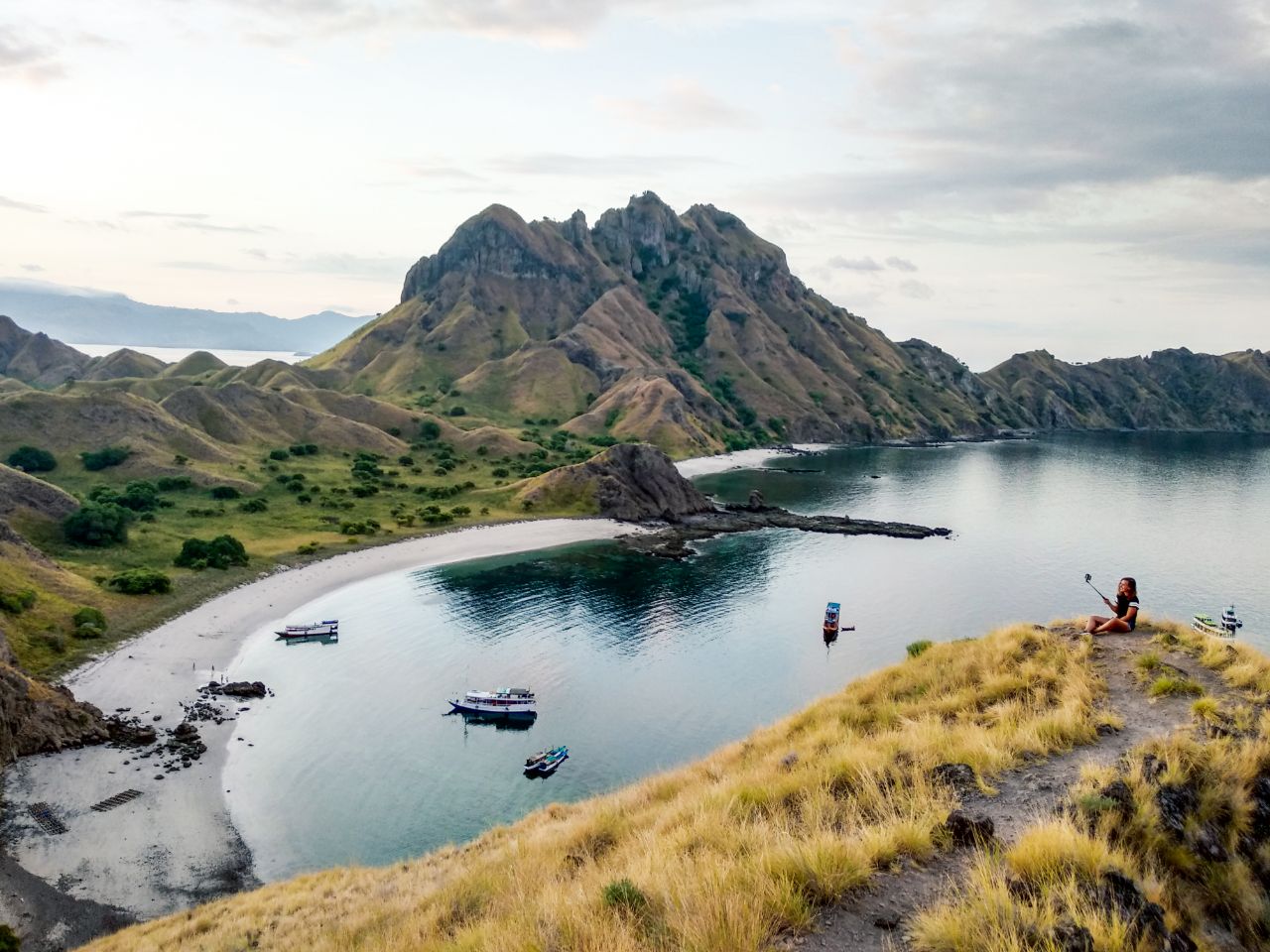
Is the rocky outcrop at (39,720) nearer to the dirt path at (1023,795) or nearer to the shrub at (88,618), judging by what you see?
the shrub at (88,618)

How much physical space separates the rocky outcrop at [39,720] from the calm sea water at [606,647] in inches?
363

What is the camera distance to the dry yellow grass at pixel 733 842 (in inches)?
342

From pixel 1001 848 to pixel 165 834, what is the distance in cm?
4197

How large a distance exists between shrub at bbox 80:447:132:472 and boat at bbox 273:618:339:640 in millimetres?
71739

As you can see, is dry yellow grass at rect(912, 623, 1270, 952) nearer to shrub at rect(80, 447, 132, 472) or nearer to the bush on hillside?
the bush on hillside

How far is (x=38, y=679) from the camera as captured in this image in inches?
1950

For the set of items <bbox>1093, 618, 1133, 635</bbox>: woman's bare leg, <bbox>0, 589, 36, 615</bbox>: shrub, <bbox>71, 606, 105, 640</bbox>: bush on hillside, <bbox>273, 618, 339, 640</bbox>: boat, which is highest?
<bbox>1093, 618, 1133, 635</bbox>: woman's bare leg

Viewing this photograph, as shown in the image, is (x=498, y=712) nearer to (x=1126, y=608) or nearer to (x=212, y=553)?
(x=1126, y=608)

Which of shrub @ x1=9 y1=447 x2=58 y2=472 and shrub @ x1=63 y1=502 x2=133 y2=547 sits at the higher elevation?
shrub @ x1=9 y1=447 x2=58 y2=472

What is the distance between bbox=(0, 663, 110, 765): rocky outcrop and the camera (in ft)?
135

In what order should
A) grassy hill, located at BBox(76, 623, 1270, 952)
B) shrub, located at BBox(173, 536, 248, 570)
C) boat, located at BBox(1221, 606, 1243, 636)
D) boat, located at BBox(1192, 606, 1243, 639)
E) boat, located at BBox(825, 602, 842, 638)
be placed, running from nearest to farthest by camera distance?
grassy hill, located at BBox(76, 623, 1270, 952) → boat, located at BBox(1192, 606, 1243, 639) → boat, located at BBox(1221, 606, 1243, 636) → boat, located at BBox(825, 602, 842, 638) → shrub, located at BBox(173, 536, 248, 570)

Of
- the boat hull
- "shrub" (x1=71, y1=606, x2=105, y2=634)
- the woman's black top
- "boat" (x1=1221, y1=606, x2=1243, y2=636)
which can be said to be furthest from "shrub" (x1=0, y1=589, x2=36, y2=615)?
"boat" (x1=1221, y1=606, x2=1243, y2=636)

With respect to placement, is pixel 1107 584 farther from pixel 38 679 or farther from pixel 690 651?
pixel 38 679

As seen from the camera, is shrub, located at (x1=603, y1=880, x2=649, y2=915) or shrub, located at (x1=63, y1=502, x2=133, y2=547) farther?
shrub, located at (x1=63, y1=502, x2=133, y2=547)
